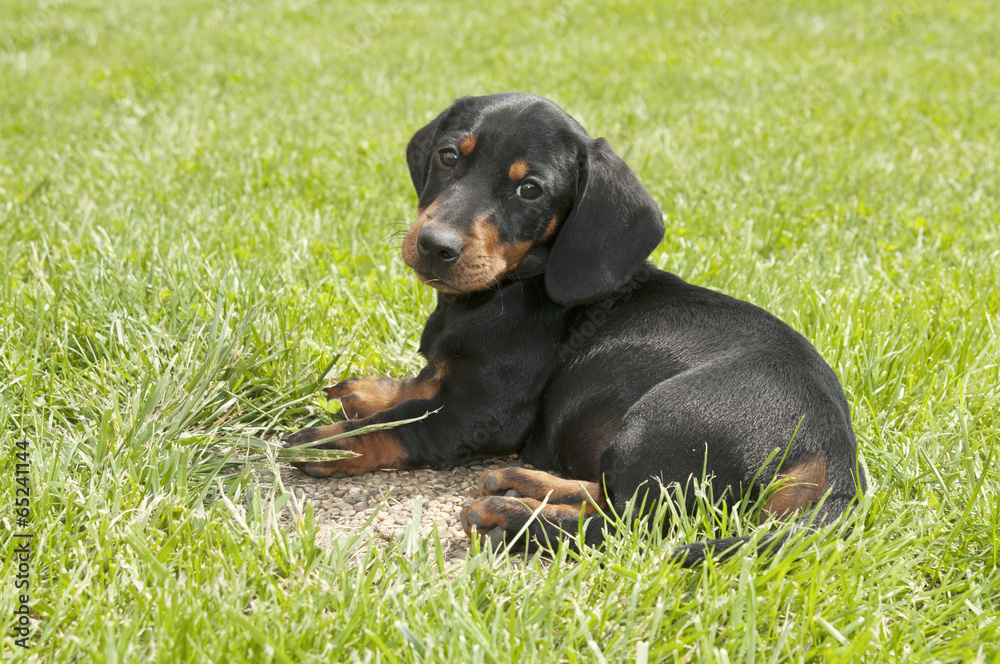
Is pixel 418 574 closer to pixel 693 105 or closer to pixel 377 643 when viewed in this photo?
pixel 377 643

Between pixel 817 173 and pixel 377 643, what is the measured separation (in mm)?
4480

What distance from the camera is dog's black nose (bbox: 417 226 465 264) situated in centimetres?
233

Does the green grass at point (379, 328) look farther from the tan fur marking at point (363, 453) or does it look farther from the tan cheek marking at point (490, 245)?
the tan cheek marking at point (490, 245)

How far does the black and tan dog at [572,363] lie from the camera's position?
6.99 ft

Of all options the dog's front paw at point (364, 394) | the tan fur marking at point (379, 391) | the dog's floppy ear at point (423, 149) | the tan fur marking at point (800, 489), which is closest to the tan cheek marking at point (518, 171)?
the dog's floppy ear at point (423, 149)

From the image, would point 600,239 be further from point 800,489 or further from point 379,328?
point 379,328

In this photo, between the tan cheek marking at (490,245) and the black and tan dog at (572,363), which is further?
the tan cheek marking at (490,245)

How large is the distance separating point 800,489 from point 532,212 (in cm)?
107

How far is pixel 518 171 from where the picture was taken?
2.50 meters

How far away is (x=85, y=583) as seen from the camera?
1763mm

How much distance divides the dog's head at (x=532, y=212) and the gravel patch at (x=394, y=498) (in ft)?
1.88

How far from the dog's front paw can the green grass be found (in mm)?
88

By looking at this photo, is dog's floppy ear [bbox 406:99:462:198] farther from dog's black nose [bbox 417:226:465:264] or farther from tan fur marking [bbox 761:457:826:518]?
tan fur marking [bbox 761:457:826:518]

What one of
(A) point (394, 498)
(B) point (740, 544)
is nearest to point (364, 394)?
(A) point (394, 498)
